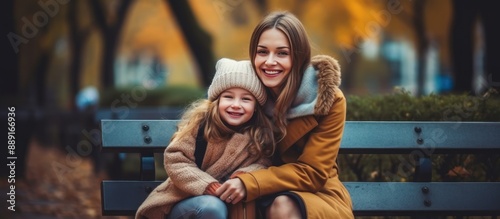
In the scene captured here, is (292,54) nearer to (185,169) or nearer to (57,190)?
(185,169)

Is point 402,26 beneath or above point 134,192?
above

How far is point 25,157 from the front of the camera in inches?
547

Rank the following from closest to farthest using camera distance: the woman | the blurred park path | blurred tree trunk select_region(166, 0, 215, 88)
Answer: the woman
the blurred park path
blurred tree trunk select_region(166, 0, 215, 88)

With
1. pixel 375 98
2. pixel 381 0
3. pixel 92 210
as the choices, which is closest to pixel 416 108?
pixel 375 98

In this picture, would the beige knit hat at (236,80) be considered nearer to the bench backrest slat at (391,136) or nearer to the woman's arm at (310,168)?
the woman's arm at (310,168)

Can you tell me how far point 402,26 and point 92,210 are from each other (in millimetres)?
18050

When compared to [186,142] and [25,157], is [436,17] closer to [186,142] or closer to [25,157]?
[25,157]

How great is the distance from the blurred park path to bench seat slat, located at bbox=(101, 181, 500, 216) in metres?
2.18

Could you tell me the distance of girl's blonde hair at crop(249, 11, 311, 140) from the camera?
4664 millimetres

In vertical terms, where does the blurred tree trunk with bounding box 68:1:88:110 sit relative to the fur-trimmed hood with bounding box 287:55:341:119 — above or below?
above

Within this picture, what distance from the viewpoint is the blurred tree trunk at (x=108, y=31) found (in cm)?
2283

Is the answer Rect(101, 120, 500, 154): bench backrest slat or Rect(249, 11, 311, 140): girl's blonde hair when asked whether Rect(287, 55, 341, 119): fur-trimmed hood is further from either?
Rect(101, 120, 500, 154): bench backrest slat

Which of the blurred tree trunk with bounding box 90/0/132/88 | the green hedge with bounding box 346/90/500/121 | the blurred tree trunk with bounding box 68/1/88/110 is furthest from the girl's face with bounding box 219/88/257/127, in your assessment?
the blurred tree trunk with bounding box 68/1/88/110

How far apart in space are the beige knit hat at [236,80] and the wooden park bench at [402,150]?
609 mm
